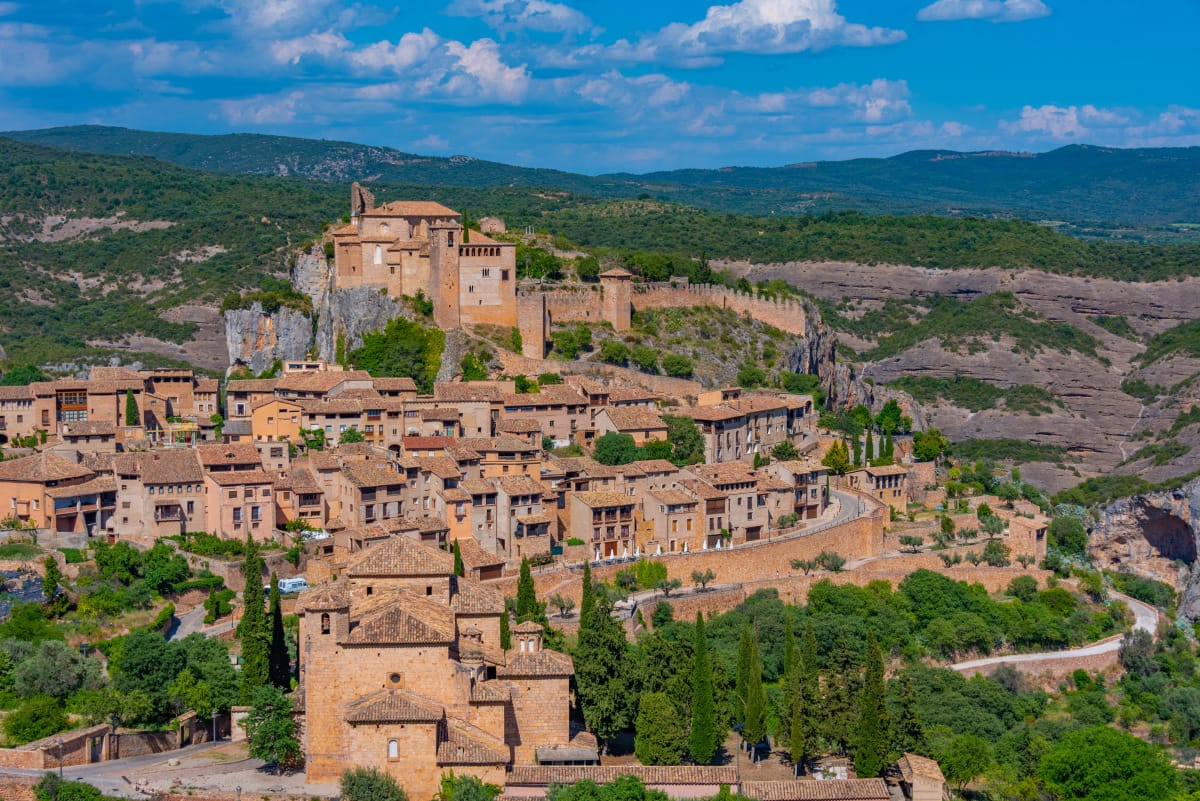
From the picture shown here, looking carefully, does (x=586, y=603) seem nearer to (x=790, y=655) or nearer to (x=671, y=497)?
(x=790, y=655)

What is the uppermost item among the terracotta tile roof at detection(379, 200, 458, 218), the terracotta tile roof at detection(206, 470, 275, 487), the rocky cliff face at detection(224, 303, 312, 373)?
the terracotta tile roof at detection(379, 200, 458, 218)

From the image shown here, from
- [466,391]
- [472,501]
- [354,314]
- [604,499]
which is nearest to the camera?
[472,501]

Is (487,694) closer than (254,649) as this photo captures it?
Yes

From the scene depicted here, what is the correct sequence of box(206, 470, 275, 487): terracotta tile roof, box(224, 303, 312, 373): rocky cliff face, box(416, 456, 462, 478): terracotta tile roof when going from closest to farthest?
1. box(206, 470, 275, 487): terracotta tile roof
2. box(416, 456, 462, 478): terracotta tile roof
3. box(224, 303, 312, 373): rocky cliff face

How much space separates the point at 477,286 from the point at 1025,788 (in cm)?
3341

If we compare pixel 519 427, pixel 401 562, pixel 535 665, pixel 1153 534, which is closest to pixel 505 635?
pixel 401 562

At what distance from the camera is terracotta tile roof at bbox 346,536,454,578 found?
34.0 m

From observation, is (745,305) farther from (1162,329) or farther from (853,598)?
(1162,329)

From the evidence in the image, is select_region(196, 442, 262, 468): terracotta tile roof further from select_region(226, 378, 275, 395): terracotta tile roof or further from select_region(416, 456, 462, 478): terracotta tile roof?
select_region(226, 378, 275, 395): terracotta tile roof

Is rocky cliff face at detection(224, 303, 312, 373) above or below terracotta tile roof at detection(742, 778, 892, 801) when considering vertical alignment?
above

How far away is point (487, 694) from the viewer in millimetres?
31422

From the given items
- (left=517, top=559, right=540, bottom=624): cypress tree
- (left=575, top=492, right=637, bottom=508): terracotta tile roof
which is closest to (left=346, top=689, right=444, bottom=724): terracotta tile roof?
(left=517, top=559, right=540, bottom=624): cypress tree

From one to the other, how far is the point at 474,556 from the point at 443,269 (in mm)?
21374

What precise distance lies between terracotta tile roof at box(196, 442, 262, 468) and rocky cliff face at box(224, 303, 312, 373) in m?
18.2
